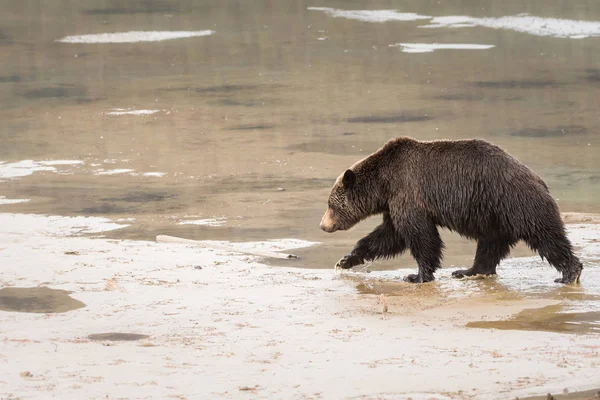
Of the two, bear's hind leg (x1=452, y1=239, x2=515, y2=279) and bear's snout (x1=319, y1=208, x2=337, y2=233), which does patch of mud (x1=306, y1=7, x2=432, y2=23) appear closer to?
bear's snout (x1=319, y1=208, x2=337, y2=233)

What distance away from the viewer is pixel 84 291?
9.27 metres

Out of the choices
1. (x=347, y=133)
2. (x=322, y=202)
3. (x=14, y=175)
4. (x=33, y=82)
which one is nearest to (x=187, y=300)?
(x=322, y=202)

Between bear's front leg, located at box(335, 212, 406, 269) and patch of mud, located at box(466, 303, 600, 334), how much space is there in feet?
6.61

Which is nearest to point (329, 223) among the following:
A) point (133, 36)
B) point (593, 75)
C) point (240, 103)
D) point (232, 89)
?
point (240, 103)

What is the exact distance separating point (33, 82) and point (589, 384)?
16.8 meters

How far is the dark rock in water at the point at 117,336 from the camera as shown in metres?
7.81

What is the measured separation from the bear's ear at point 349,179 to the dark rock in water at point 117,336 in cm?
292

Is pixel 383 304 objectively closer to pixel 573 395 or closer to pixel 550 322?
pixel 550 322

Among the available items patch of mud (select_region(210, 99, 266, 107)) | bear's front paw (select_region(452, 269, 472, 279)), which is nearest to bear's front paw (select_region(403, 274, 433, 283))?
bear's front paw (select_region(452, 269, 472, 279))

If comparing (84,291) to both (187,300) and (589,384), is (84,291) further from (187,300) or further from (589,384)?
(589,384)

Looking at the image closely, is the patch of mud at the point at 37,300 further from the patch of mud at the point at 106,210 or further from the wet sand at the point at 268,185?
the patch of mud at the point at 106,210

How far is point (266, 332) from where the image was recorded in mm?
7922

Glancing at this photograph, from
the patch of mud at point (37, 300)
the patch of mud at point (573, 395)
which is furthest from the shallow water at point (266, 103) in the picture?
the patch of mud at point (573, 395)

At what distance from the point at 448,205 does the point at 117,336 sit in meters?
3.17
